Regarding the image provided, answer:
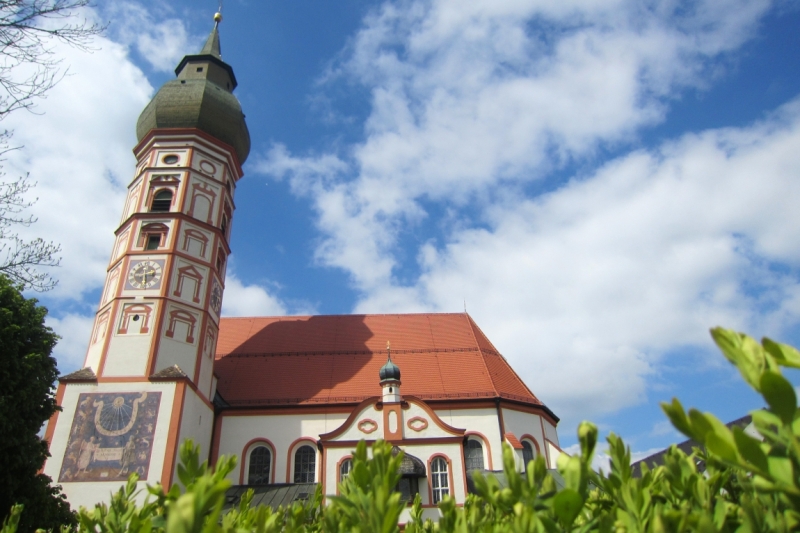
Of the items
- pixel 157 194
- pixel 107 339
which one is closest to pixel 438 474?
pixel 107 339

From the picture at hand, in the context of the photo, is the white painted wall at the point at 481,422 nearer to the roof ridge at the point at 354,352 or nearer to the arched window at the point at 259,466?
the roof ridge at the point at 354,352

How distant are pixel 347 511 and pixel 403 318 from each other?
Answer: 80.6 ft

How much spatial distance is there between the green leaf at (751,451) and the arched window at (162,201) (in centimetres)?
2199

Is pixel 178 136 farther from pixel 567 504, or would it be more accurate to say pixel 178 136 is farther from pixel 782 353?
pixel 782 353

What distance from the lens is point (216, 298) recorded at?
2098cm

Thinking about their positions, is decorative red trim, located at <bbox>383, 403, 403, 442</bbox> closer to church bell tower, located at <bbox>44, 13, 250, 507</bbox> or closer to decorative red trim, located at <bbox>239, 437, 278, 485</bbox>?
decorative red trim, located at <bbox>239, 437, 278, 485</bbox>

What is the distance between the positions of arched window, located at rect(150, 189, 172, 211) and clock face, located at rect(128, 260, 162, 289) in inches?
103

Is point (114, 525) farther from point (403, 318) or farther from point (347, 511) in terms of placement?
point (403, 318)

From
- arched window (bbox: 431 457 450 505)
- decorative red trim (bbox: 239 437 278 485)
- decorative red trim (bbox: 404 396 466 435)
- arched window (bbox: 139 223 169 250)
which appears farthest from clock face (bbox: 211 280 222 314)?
arched window (bbox: 431 457 450 505)

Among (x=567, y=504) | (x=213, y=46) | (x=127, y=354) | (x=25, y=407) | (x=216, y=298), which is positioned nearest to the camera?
(x=567, y=504)

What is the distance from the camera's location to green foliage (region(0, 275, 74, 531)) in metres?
11.4

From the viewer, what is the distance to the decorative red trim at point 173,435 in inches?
625

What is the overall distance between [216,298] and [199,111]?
8.06 metres

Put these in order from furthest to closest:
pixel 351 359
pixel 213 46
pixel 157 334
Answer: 1. pixel 213 46
2. pixel 351 359
3. pixel 157 334
